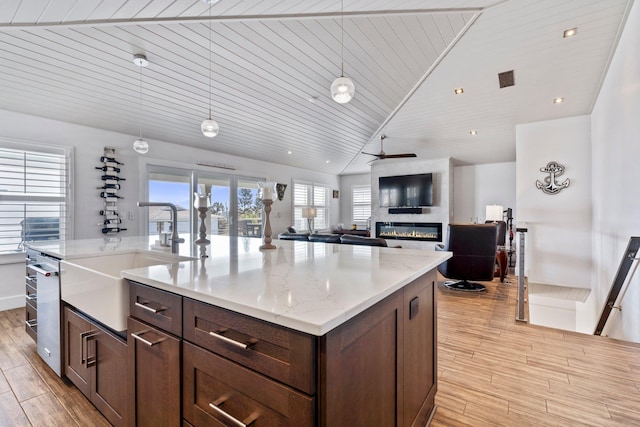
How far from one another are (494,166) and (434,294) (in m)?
6.83

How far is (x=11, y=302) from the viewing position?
12.1ft

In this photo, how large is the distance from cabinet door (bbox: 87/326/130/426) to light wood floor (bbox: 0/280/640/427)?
0.23m

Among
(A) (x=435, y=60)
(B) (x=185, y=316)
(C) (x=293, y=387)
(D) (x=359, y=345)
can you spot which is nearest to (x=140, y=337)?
(B) (x=185, y=316)

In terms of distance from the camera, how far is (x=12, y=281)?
3.72m

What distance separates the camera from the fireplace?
7235 millimetres

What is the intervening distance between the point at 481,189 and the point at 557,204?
98.9 inches

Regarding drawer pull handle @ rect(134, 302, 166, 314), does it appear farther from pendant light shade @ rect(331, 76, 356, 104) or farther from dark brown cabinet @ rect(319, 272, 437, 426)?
pendant light shade @ rect(331, 76, 356, 104)

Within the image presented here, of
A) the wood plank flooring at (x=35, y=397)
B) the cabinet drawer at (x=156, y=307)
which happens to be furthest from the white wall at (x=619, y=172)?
the wood plank flooring at (x=35, y=397)

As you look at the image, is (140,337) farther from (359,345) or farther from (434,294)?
(434,294)

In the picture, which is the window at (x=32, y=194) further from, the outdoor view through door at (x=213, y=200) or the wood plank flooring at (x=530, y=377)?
the wood plank flooring at (x=530, y=377)

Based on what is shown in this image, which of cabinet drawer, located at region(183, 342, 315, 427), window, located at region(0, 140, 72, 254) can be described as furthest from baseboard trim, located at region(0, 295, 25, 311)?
cabinet drawer, located at region(183, 342, 315, 427)

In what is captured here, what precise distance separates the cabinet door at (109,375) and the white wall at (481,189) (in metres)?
7.77

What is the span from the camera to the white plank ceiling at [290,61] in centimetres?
267

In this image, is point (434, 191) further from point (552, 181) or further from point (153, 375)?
point (153, 375)
